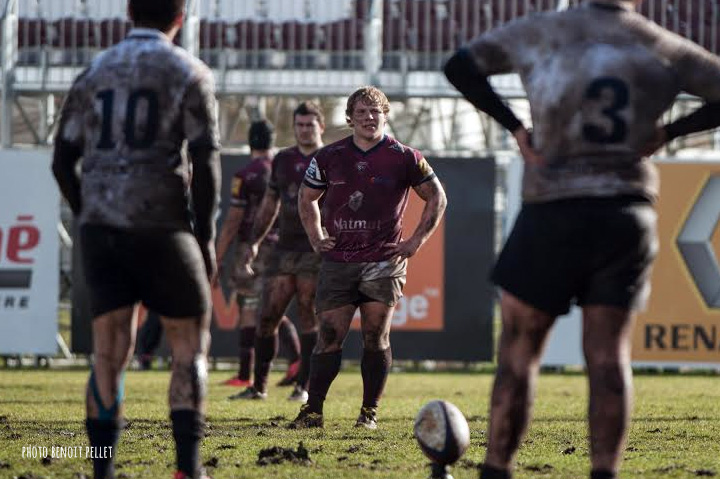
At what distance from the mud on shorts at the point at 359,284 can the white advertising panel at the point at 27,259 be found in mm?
8474

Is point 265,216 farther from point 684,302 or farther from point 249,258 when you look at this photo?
point 684,302

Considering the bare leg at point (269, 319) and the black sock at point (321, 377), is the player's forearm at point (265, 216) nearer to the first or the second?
the bare leg at point (269, 319)

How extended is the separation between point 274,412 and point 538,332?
5.79 meters

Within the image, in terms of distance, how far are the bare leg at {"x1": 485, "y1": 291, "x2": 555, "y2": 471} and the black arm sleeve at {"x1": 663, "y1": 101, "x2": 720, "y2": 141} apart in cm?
93

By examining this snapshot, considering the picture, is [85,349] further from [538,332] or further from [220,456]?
[538,332]

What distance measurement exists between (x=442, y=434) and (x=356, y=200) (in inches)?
122

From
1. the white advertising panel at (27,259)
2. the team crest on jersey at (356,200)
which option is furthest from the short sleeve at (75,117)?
the white advertising panel at (27,259)

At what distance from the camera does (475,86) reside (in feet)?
19.5

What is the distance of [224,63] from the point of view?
59.4 ft

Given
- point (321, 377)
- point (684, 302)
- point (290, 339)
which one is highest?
point (321, 377)

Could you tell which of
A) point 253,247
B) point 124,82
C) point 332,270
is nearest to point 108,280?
point 124,82

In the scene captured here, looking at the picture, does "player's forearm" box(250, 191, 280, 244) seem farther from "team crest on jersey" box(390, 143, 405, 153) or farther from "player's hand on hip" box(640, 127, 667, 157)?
"player's hand on hip" box(640, 127, 667, 157)

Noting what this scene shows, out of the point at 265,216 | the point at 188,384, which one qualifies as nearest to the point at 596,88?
the point at 188,384

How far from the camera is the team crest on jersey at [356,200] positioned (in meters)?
9.71
